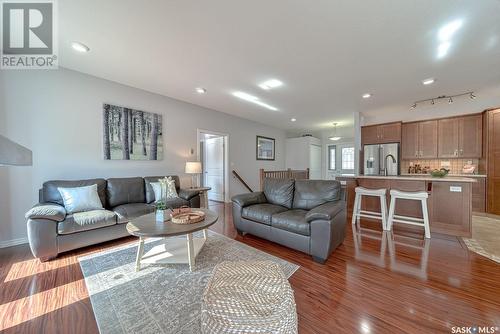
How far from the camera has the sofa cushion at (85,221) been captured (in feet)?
7.73

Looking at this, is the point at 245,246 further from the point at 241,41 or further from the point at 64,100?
the point at 64,100

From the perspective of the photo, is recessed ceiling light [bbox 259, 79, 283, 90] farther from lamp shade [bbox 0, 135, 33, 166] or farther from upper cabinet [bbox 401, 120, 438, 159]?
upper cabinet [bbox 401, 120, 438, 159]

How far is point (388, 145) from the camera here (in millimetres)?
5180

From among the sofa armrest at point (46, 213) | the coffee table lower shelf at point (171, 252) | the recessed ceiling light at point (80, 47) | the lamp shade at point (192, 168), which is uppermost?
the recessed ceiling light at point (80, 47)

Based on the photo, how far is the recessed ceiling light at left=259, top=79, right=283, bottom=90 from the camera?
3410 mm

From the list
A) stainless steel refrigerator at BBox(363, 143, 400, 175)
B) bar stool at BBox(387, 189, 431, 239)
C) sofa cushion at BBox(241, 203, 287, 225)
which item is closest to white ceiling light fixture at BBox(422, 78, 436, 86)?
bar stool at BBox(387, 189, 431, 239)

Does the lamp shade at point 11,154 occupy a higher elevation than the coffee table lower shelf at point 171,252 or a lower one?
higher

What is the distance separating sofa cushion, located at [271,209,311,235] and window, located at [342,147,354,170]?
5.64 metres

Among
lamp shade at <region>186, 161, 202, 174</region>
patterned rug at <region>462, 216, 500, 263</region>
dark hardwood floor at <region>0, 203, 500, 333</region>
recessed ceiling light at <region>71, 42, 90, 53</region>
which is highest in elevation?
recessed ceiling light at <region>71, 42, 90, 53</region>

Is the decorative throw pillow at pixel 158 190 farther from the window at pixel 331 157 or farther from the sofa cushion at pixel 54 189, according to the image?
the window at pixel 331 157

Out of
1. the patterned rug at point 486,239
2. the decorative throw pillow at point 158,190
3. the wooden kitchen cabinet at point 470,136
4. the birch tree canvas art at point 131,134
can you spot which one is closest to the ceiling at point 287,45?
the birch tree canvas art at point 131,134

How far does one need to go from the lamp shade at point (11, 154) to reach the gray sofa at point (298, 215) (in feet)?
7.63

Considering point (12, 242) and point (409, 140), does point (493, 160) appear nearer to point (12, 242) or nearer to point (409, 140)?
point (409, 140)

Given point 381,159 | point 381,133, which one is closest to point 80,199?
point 381,159
